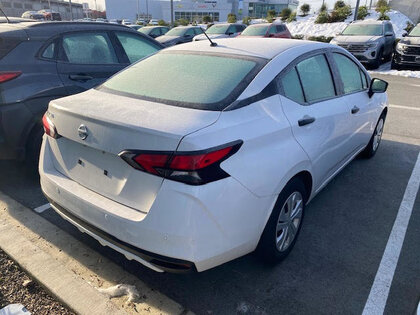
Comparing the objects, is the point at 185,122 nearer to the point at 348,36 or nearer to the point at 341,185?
the point at 341,185

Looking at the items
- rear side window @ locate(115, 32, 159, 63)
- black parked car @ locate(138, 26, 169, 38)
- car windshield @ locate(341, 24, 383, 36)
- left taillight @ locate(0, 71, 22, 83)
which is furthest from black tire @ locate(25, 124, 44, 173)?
black parked car @ locate(138, 26, 169, 38)

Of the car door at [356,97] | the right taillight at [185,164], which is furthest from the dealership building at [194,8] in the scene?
the right taillight at [185,164]

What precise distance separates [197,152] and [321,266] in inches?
61.4

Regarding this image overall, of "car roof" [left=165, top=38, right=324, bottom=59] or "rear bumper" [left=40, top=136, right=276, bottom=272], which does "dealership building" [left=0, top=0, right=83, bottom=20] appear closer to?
"car roof" [left=165, top=38, right=324, bottom=59]

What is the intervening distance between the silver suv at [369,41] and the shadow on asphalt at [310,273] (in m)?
11.6

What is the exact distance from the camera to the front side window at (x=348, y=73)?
3.67 metres

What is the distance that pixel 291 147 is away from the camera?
2.56 meters

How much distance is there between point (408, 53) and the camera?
42.1 feet

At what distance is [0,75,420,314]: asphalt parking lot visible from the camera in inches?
96.1

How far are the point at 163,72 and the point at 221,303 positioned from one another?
179cm

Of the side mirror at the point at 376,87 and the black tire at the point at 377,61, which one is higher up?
the side mirror at the point at 376,87

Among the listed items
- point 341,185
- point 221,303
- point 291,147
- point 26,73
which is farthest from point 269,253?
point 26,73

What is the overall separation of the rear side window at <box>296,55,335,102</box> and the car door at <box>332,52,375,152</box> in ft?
0.84

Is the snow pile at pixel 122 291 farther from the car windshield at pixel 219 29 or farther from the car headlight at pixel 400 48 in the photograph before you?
the car windshield at pixel 219 29
